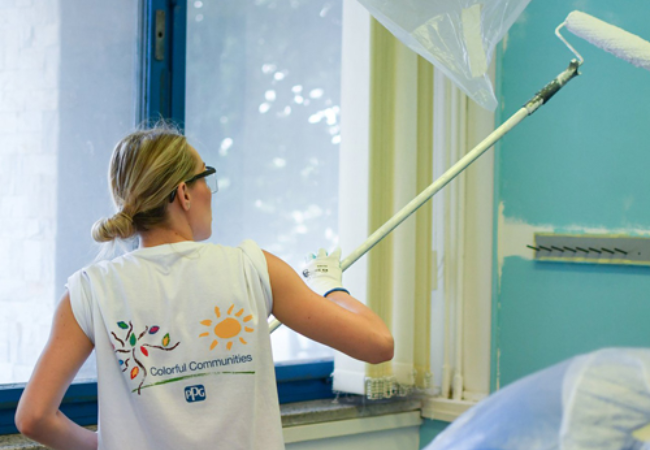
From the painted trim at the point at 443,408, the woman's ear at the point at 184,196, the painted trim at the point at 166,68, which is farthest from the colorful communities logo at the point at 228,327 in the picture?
the painted trim at the point at 443,408

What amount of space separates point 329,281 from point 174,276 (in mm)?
325

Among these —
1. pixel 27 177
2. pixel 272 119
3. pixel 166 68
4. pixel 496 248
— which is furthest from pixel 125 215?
pixel 496 248

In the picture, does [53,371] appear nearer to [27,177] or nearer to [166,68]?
[27,177]

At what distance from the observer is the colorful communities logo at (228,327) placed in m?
1.07

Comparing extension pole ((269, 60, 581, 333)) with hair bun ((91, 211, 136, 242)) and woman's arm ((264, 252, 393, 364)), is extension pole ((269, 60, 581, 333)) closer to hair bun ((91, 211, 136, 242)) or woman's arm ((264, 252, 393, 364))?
woman's arm ((264, 252, 393, 364))

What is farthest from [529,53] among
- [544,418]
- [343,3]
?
[544,418]

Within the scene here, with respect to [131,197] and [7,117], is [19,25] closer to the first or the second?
[7,117]

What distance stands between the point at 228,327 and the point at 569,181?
1186mm

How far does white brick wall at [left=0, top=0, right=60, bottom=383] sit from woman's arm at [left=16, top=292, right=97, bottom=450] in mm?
650

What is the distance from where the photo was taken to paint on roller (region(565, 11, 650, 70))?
1.29 meters

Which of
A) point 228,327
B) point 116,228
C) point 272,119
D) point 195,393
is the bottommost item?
point 195,393

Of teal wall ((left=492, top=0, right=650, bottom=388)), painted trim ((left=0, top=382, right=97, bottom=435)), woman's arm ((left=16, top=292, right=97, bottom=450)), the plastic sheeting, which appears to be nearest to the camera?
the plastic sheeting

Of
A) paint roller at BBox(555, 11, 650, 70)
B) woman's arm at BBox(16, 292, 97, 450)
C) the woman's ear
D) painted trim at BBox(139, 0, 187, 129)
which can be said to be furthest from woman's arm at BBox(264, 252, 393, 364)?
painted trim at BBox(139, 0, 187, 129)

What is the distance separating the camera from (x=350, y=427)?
1939 mm
